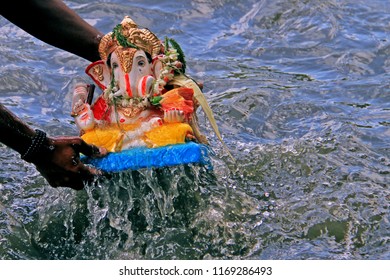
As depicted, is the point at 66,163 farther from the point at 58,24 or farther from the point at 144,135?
the point at 58,24

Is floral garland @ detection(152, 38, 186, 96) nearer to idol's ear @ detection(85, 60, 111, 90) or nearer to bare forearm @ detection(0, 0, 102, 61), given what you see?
idol's ear @ detection(85, 60, 111, 90)

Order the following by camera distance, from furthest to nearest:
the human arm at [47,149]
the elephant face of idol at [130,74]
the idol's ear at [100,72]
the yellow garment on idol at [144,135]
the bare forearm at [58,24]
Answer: the bare forearm at [58,24] → the idol's ear at [100,72] → the elephant face of idol at [130,74] → the yellow garment on idol at [144,135] → the human arm at [47,149]

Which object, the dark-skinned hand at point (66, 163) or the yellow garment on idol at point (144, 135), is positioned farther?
the yellow garment on idol at point (144, 135)

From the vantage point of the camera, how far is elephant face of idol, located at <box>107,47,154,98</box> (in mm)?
4758

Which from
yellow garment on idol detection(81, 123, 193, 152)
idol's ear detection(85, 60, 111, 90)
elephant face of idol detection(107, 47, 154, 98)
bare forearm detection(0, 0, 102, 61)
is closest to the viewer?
yellow garment on idol detection(81, 123, 193, 152)

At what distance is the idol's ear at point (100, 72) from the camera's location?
4.91 m

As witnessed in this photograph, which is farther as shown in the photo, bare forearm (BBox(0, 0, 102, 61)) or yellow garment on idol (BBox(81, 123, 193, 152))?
bare forearm (BBox(0, 0, 102, 61))

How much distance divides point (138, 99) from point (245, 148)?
122cm

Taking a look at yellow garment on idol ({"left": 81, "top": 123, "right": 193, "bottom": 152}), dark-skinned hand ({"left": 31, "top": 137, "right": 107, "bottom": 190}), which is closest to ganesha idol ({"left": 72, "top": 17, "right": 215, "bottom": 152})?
yellow garment on idol ({"left": 81, "top": 123, "right": 193, "bottom": 152})

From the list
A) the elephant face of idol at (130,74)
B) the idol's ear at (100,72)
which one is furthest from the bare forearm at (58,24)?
the elephant face of idol at (130,74)

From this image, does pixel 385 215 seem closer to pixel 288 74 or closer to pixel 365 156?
pixel 365 156

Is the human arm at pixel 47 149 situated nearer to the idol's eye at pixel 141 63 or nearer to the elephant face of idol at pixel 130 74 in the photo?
the elephant face of idol at pixel 130 74

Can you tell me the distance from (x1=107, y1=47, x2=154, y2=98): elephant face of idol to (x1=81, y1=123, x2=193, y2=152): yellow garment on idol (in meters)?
0.21
